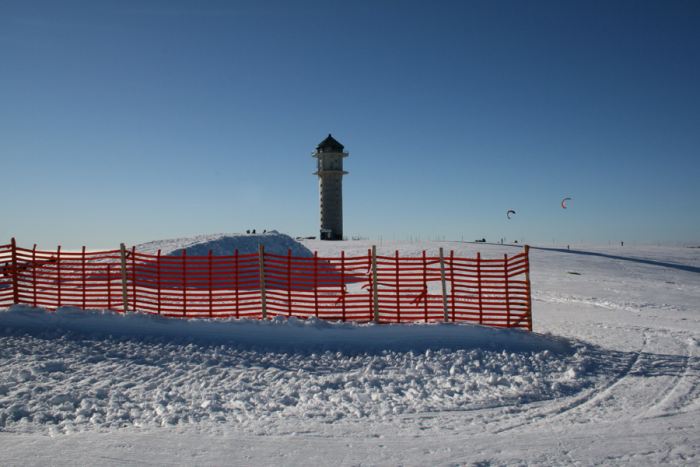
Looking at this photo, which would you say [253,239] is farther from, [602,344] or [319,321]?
[602,344]

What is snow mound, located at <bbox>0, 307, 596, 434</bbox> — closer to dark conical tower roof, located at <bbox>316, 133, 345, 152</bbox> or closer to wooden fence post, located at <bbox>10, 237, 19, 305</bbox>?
wooden fence post, located at <bbox>10, 237, 19, 305</bbox>

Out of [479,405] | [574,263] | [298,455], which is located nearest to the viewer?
[298,455]

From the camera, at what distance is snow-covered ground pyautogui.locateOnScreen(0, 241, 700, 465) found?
5098 mm

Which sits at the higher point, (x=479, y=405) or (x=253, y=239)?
(x=253, y=239)

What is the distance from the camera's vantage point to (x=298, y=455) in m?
4.97

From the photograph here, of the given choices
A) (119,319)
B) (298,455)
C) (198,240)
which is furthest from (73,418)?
(198,240)

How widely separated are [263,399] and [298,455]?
1.94 meters

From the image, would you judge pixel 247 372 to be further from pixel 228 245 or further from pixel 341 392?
pixel 228 245

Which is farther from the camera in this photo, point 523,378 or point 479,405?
point 523,378

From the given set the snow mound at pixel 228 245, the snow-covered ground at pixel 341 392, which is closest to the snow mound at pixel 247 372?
the snow-covered ground at pixel 341 392

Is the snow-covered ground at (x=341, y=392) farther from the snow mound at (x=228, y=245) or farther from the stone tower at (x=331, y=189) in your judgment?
the stone tower at (x=331, y=189)

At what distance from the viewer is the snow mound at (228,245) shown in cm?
2548

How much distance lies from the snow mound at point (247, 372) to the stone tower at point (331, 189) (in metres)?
35.2

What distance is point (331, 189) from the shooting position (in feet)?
151
